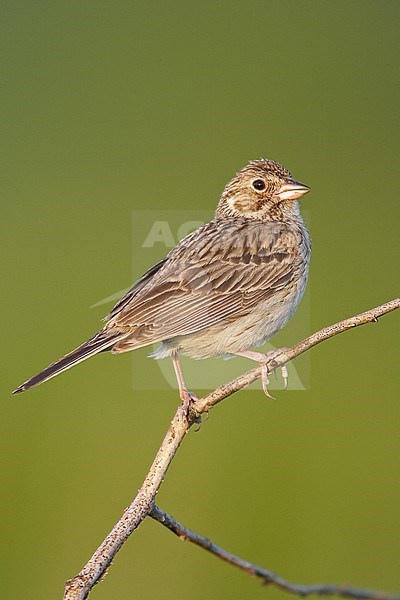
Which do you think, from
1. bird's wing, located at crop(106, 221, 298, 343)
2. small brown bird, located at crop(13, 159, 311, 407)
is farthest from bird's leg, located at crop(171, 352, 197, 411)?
bird's wing, located at crop(106, 221, 298, 343)

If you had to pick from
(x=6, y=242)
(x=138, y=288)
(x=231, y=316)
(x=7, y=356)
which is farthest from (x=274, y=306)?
(x=6, y=242)

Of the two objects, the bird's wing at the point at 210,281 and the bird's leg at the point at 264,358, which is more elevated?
the bird's wing at the point at 210,281

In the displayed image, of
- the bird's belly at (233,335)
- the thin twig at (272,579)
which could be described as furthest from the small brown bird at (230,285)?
the thin twig at (272,579)

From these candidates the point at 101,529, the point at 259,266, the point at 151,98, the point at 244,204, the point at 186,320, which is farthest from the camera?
the point at 151,98

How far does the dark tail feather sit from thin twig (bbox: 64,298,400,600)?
0.71m

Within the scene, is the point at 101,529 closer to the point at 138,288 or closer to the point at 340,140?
the point at 138,288

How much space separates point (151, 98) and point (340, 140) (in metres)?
2.11

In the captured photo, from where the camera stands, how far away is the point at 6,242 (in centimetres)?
902

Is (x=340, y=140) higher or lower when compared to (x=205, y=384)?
higher

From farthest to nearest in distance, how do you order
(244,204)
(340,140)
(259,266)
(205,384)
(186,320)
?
(340,140) < (205,384) < (244,204) < (259,266) < (186,320)

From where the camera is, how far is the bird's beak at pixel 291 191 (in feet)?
16.6

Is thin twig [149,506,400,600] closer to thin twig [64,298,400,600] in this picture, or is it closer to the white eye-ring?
thin twig [64,298,400,600]

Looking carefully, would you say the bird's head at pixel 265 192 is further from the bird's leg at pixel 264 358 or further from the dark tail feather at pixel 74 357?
the dark tail feather at pixel 74 357

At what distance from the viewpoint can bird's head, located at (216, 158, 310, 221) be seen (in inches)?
201
